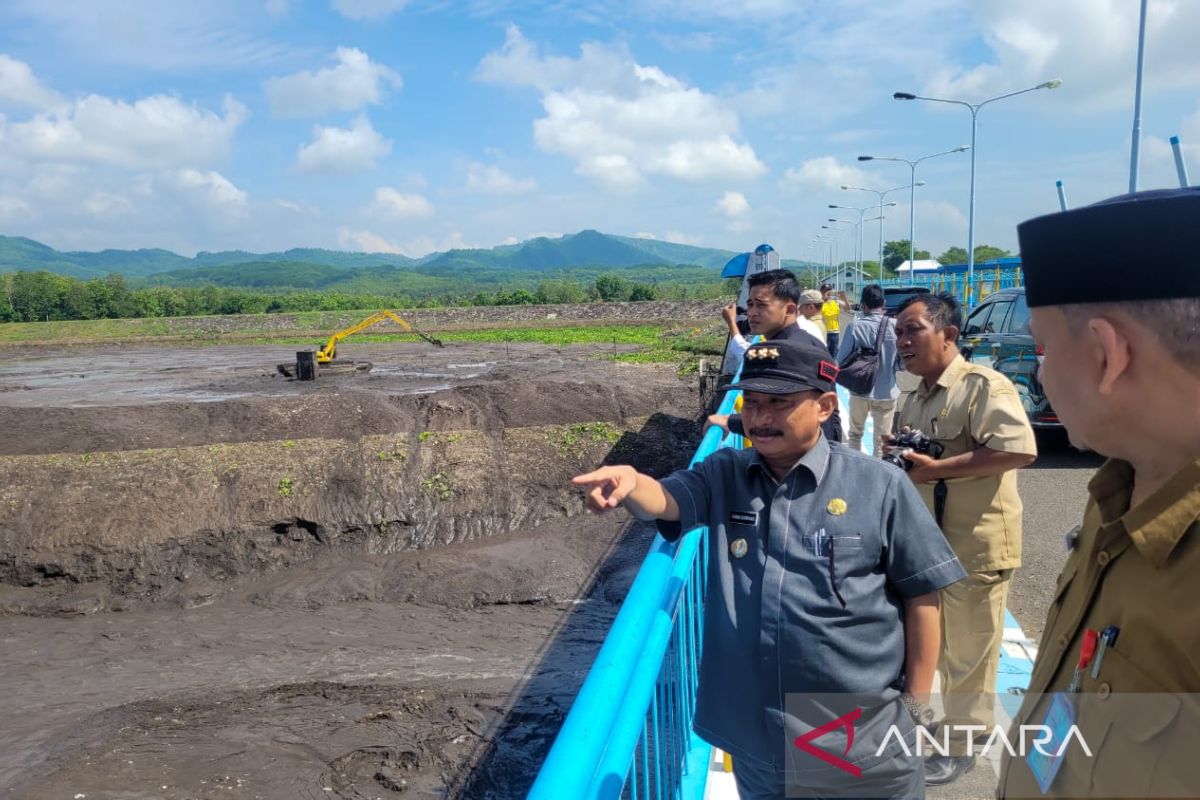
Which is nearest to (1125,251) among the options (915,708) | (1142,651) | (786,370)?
(1142,651)

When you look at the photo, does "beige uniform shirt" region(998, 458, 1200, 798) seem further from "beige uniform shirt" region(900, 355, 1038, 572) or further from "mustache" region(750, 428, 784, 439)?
"beige uniform shirt" region(900, 355, 1038, 572)

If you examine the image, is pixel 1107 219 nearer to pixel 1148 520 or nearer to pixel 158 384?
pixel 1148 520

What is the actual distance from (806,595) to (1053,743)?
927mm

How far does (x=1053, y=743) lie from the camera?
108cm

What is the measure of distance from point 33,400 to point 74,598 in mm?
14307

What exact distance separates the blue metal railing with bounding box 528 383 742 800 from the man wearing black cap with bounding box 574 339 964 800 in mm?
192

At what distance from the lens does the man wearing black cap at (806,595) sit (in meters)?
2.01

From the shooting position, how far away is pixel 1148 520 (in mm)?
985

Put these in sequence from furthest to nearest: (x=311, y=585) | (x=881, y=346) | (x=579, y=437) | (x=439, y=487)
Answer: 1. (x=579, y=437)
2. (x=439, y=487)
3. (x=311, y=585)
4. (x=881, y=346)

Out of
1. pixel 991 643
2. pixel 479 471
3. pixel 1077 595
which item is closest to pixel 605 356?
pixel 479 471

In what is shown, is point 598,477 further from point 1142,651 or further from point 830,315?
point 830,315

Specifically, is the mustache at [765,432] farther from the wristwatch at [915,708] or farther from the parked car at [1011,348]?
the parked car at [1011,348]

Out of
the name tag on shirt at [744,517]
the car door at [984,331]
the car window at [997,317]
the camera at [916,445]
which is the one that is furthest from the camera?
the car window at [997,317]

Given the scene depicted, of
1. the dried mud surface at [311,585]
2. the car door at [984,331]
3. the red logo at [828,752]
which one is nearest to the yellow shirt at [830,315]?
the car door at [984,331]
